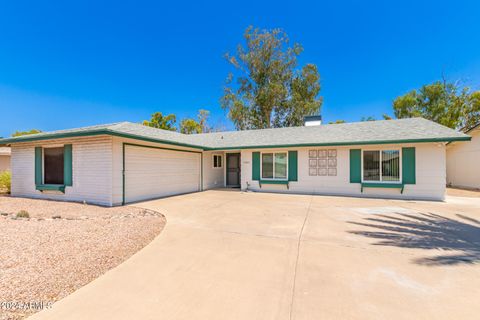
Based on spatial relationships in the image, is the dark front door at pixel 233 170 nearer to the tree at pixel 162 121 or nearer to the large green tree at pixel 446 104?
the tree at pixel 162 121

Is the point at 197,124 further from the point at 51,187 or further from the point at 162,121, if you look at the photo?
the point at 51,187

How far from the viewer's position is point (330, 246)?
13.0 feet

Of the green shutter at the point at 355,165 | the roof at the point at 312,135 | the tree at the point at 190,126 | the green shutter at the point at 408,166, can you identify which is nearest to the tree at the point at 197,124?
the tree at the point at 190,126


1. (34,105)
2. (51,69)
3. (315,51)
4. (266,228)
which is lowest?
(266,228)

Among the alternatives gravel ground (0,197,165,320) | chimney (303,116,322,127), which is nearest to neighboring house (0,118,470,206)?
gravel ground (0,197,165,320)

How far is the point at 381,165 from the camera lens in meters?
9.95

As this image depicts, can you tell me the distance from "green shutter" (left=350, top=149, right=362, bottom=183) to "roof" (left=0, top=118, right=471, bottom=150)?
665mm

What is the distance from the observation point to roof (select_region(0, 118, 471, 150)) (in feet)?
28.3

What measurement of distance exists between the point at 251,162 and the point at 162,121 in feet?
71.5

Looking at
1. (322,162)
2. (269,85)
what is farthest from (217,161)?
(269,85)

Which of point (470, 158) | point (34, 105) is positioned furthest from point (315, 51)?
point (34, 105)

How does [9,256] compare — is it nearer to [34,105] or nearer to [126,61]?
[126,61]

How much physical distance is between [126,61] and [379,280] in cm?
2107

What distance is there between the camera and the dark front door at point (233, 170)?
48.3 ft
